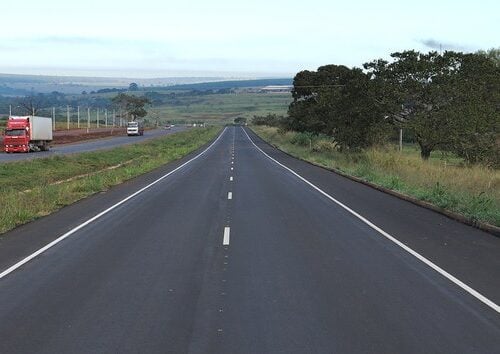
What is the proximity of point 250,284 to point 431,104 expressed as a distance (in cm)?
2954

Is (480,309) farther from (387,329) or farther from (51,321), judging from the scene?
(51,321)

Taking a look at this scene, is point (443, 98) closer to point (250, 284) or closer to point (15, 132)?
point (250, 284)

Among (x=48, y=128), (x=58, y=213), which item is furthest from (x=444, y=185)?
(x=48, y=128)

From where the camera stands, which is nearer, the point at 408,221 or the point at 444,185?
the point at 408,221

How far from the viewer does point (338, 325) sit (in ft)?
20.7

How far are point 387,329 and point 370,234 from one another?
648cm

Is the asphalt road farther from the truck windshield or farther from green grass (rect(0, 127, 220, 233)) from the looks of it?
the truck windshield

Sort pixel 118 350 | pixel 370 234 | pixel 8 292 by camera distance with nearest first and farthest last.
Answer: pixel 118 350 → pixel 8 292 → pixel 370 234

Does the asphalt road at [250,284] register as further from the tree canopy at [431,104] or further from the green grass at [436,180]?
the tree canopy at [431,104]

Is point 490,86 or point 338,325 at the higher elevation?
point 490,86

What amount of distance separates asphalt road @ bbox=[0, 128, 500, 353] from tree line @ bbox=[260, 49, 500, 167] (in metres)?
17.7

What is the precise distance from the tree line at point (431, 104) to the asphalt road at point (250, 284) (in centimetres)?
1768

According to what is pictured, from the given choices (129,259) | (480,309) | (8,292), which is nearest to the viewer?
(480,309)

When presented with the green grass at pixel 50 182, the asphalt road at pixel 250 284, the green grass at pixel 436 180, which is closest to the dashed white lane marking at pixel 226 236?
the asphalt road at pixel 250 284
